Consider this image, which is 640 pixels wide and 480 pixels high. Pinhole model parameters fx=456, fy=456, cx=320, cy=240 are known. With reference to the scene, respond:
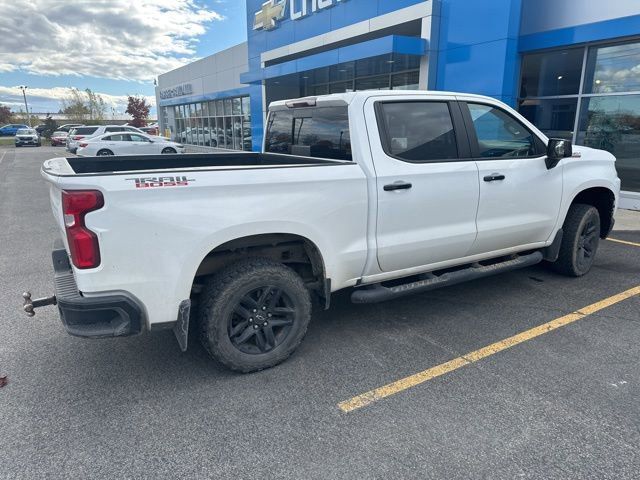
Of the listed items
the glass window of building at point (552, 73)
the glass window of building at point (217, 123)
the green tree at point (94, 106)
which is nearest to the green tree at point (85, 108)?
the green tree at point (94, 106)

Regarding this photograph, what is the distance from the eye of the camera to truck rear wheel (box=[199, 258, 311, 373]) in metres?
3.04

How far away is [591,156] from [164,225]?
447 centimetres

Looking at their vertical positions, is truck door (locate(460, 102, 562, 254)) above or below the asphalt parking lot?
above

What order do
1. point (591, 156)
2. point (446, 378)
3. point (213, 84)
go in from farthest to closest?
point (213, 84) < point (591, 156) < point (446, 378)

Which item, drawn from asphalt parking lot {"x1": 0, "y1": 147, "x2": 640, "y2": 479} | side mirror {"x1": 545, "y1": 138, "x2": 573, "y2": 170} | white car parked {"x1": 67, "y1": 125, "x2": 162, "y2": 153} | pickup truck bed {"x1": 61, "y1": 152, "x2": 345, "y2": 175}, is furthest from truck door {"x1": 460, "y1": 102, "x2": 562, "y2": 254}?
white car parked {"x1": 67, "y1": 125, "x2": 162, "y2": 153}

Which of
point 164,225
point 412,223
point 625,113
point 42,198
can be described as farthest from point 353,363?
point 42,198

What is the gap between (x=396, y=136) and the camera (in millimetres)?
3635

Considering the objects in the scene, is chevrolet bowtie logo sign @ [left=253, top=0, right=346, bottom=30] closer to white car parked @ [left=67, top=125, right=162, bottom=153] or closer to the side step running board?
white car parked @ [left=67, top=125, right=162, bottom=153]

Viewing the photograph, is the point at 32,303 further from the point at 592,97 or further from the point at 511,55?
the point at 592,97

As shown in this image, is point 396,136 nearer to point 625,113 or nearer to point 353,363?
point 353,363

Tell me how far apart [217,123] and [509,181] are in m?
25.3

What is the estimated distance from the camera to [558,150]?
425cm

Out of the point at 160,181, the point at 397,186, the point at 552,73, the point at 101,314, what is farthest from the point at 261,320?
the point at 552,73

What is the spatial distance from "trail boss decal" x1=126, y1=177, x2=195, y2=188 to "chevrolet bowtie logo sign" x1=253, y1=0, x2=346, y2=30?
1359 centimetres
